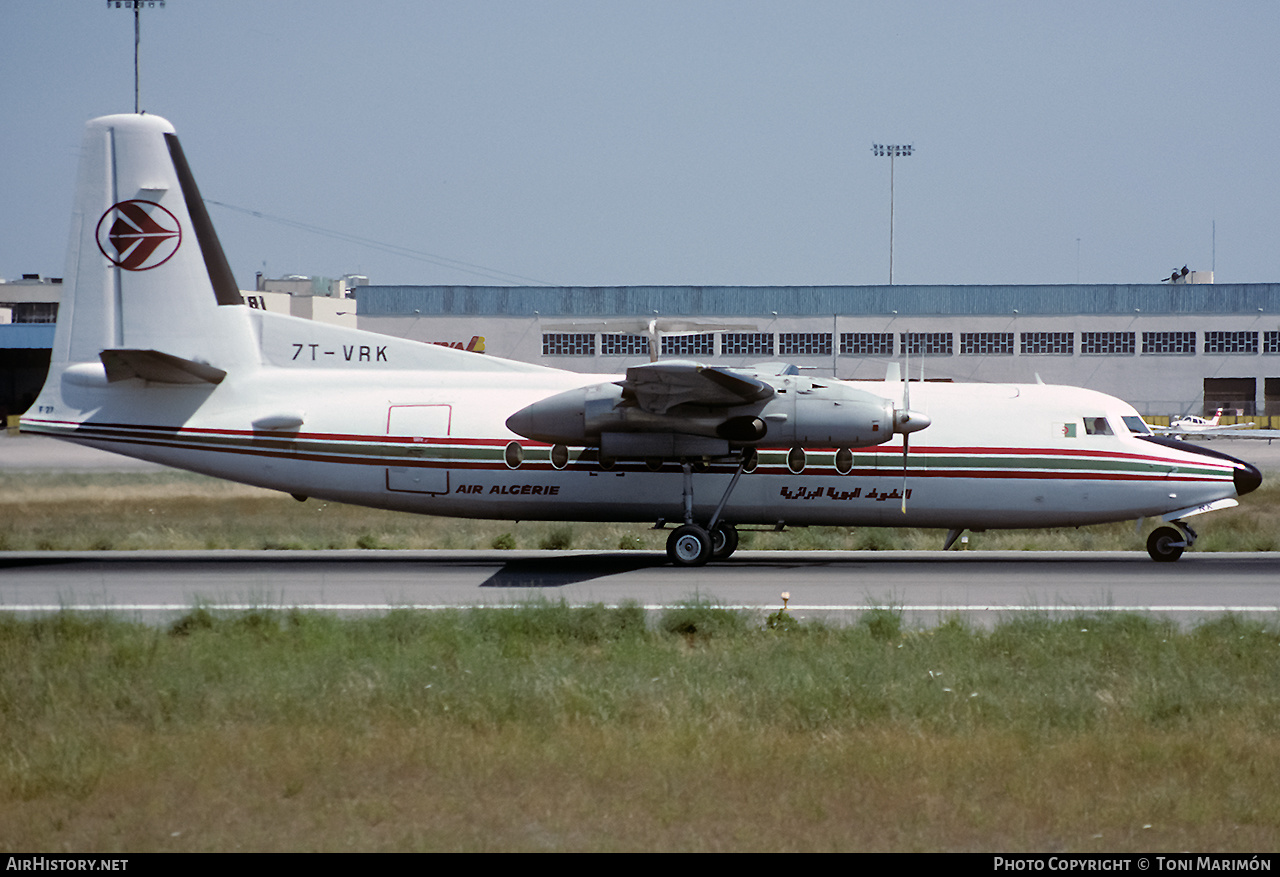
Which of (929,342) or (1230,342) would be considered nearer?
(929,342)

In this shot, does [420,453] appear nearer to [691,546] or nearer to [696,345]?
[691,546]

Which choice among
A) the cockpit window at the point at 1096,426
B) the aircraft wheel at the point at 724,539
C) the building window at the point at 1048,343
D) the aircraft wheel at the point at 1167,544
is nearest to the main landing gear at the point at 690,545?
the aircraft wheel at the point at 724,539

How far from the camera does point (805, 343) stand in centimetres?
7450

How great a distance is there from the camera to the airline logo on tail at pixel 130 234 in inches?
880

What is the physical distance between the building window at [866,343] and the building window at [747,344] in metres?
Result: 4.60

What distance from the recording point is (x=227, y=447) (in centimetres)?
2191

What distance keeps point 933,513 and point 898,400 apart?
212 centimetres

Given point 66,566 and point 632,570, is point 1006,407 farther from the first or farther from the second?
point 66,566

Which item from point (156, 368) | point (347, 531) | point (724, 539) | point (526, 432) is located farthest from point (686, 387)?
point (347, 531)

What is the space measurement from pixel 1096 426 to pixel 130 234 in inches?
701

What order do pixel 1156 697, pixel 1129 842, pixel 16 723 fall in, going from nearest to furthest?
pixel 1129 842 → pixel 16 723 → pixel 1156 697

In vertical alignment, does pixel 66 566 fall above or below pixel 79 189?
Answer: below

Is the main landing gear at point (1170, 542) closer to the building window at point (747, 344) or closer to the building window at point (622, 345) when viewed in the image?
the building window at point (622, 345)

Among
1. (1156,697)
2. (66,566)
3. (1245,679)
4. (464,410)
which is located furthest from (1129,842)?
(66,566)
